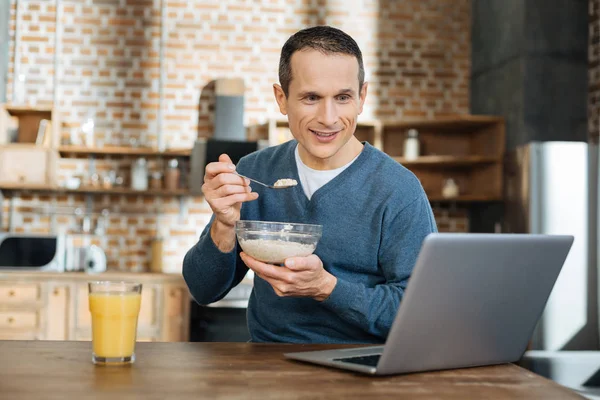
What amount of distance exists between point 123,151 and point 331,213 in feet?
12.0

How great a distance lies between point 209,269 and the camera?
1.76 meters

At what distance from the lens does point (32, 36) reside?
5.42 metres

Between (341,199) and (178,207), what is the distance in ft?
12.4

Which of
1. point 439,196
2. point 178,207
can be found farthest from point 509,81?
point 178,207

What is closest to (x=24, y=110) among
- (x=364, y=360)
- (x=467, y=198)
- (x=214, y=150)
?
(x=214, y=150)

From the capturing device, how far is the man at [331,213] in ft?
5.60

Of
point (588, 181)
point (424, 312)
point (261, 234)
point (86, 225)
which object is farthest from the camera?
point (86, 225)

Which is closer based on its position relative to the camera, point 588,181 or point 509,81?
point 588,181

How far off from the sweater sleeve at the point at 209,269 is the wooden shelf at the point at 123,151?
3531 millimetres

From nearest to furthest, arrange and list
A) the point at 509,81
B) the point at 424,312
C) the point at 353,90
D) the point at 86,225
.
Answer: the point at 424,312 < the point at 353,90 < the point at 509,81 < the point at 86,225

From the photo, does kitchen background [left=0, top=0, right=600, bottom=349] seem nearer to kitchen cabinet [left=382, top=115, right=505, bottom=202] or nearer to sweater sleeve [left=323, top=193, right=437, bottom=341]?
kitchen cabinet [left=382, top=115, right=505, bottom=202]

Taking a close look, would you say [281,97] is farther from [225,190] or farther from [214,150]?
[214,150]

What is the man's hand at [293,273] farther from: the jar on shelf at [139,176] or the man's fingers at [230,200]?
the jar on shelf at [139,176]

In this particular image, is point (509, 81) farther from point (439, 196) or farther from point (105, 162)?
point (105, 162)
